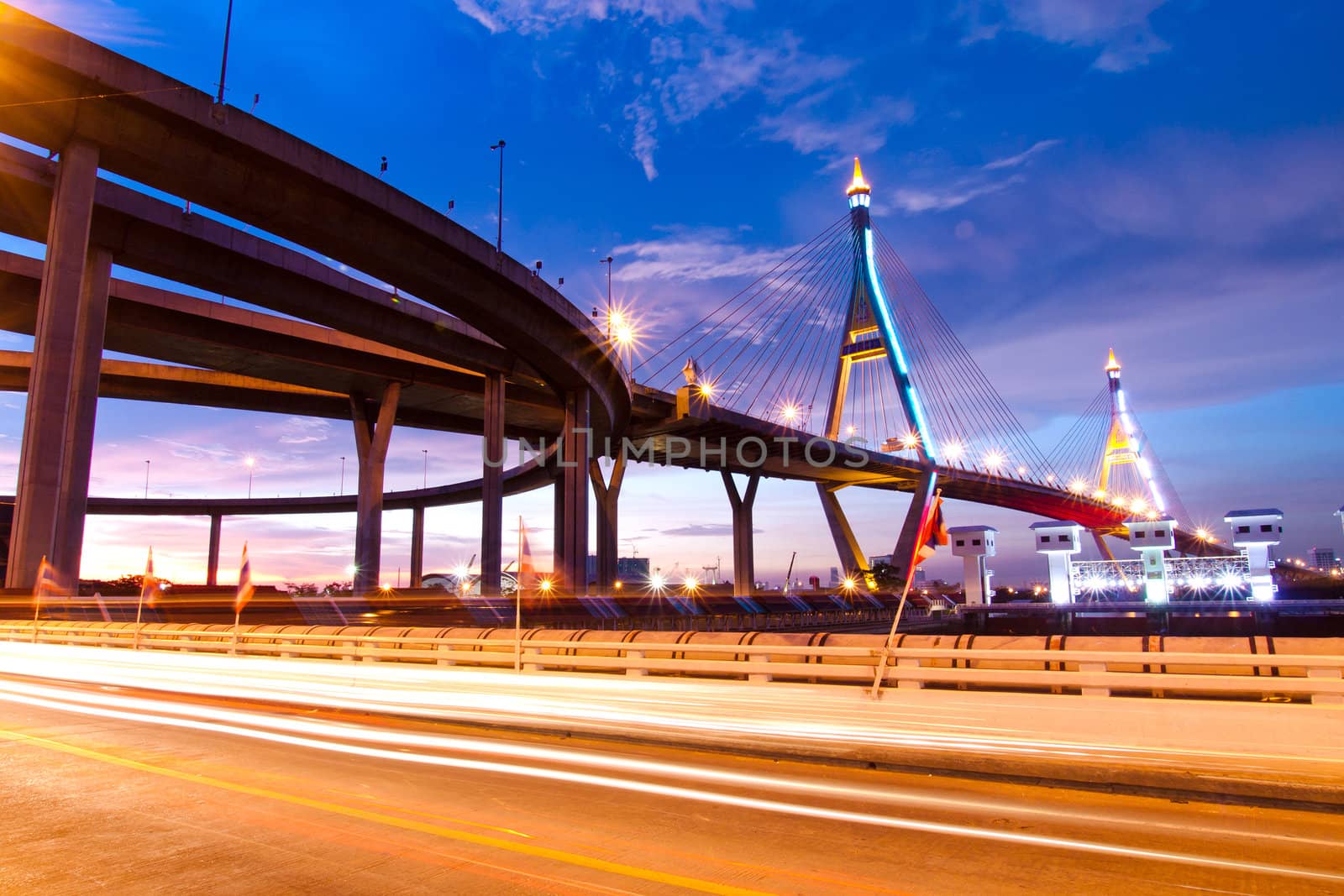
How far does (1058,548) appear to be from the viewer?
95.5 metres

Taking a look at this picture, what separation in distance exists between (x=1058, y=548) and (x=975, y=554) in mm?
9010

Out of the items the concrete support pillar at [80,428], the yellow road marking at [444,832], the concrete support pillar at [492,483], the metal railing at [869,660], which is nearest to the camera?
the yellow road marking at [444,832]

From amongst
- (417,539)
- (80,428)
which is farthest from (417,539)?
(80,428)

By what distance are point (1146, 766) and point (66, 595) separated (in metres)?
33.1

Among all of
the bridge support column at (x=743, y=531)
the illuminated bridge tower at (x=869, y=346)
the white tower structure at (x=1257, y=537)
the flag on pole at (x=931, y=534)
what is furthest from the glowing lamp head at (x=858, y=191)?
the flag on pole at (x=931, y=534)

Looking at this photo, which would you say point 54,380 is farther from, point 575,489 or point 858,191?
point 858,191

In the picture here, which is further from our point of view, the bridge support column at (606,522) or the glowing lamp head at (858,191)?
the glowing lamp head at (858,191)

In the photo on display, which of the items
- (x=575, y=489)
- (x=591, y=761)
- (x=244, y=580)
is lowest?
(x=591, y=761)

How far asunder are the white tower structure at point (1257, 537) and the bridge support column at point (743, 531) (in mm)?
49255

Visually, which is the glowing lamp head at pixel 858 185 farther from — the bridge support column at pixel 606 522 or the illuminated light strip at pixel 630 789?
the illuminated light strip at pixel 630 789

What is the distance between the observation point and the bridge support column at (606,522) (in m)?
60.2

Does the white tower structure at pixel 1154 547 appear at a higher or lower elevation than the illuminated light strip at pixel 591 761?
higher

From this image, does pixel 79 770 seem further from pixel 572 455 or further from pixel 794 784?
pixel 572 455

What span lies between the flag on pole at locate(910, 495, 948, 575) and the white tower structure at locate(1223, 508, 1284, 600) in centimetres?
8980
